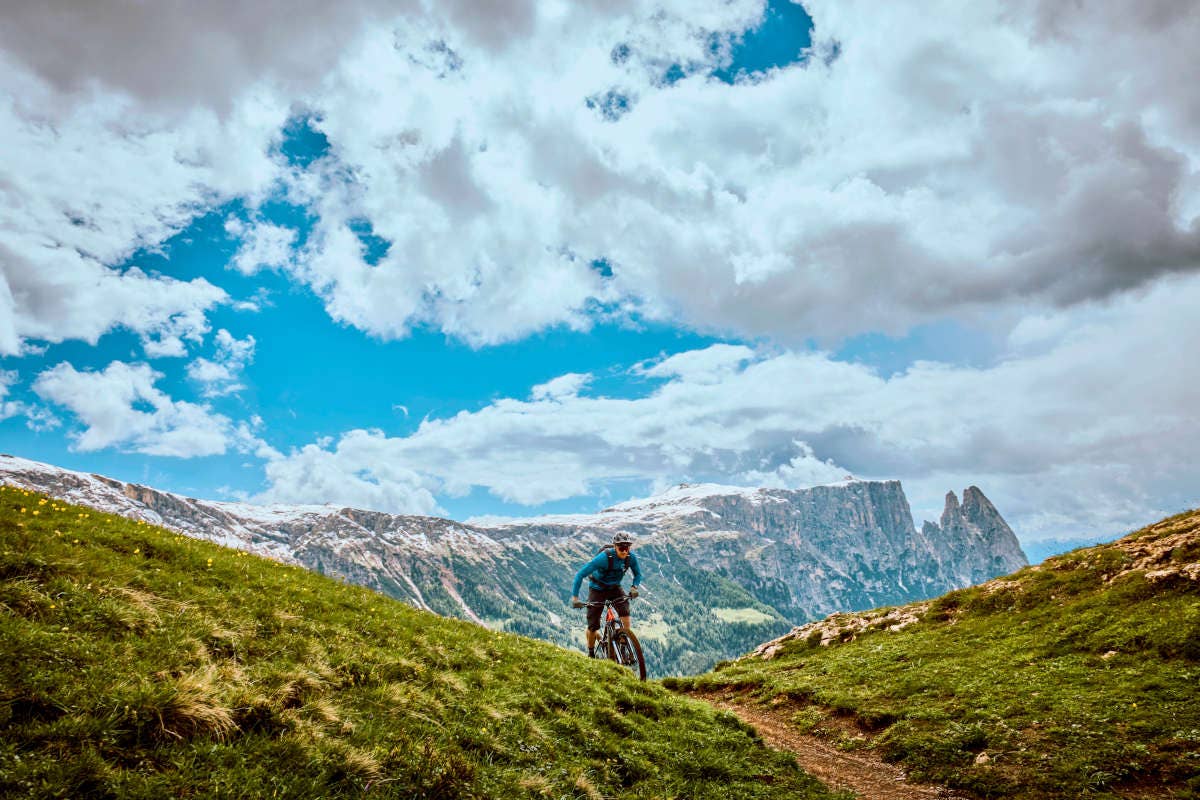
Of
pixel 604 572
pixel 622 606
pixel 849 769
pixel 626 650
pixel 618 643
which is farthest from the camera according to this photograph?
pixel 604 572

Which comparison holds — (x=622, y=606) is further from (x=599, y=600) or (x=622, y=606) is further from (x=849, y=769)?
(x=849, y=769)

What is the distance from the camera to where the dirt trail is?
13.0m

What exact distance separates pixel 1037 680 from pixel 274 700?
20.1 metres

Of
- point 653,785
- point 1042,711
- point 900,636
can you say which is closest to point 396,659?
point 653,785

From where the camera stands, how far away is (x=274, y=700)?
9102 mm

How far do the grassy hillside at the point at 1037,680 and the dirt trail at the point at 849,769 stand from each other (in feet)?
1.56

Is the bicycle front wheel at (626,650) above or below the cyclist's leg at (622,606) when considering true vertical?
below

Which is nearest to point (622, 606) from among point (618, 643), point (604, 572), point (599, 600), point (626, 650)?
point (599, 600)

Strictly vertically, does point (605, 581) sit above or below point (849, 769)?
above

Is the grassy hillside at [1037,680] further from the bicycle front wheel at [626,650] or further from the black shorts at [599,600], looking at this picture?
the black shorts at [599,600]

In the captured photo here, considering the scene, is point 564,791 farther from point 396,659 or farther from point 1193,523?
point 1193,523

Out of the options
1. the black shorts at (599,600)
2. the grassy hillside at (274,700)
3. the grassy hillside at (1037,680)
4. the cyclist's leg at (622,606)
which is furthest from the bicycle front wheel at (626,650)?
the grassy hillside at (1037,680)

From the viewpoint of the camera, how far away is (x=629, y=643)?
2216 cm

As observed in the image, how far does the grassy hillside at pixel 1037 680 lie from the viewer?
40.1 ft
